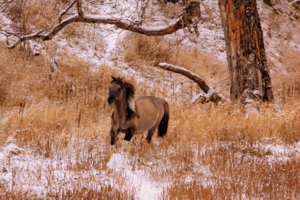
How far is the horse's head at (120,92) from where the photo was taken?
16.4ft

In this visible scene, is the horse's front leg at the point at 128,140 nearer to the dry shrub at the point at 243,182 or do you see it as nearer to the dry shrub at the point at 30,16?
the dry shrub at the point at 243,182

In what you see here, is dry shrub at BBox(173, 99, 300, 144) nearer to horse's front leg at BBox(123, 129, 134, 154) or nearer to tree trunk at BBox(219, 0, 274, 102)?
tree trunk at BBox(219, 0, 274, 102)

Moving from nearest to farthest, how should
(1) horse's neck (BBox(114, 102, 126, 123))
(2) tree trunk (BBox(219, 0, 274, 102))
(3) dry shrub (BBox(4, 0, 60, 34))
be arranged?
(1) horse's neck (BBox(114, 102, 126, 123)) → (2) tree trunk (BBox(219, 0, 274, 102)) → (3) dry shrub (BBox(4, 0, 60, 34))

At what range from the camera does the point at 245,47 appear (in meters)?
7.91

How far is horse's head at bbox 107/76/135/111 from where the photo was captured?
5.00m

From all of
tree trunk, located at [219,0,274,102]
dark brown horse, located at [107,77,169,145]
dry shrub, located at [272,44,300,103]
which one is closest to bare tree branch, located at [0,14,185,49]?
tree trunk, located at [219,0,274,102]

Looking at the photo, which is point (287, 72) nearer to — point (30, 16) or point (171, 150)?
point (171, 150)

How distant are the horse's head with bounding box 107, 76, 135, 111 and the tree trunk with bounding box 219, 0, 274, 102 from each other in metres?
3.55

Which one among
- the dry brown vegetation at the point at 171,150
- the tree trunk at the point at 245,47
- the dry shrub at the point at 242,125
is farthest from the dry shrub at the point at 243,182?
the tree trunk at the point at 245,47

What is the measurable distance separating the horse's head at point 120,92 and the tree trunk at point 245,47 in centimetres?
355

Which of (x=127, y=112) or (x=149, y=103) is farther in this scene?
(x=149, y=103)

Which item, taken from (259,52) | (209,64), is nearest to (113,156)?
(259,52)

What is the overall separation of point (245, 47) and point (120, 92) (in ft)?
13.4

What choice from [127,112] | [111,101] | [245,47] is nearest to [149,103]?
[127,112]
